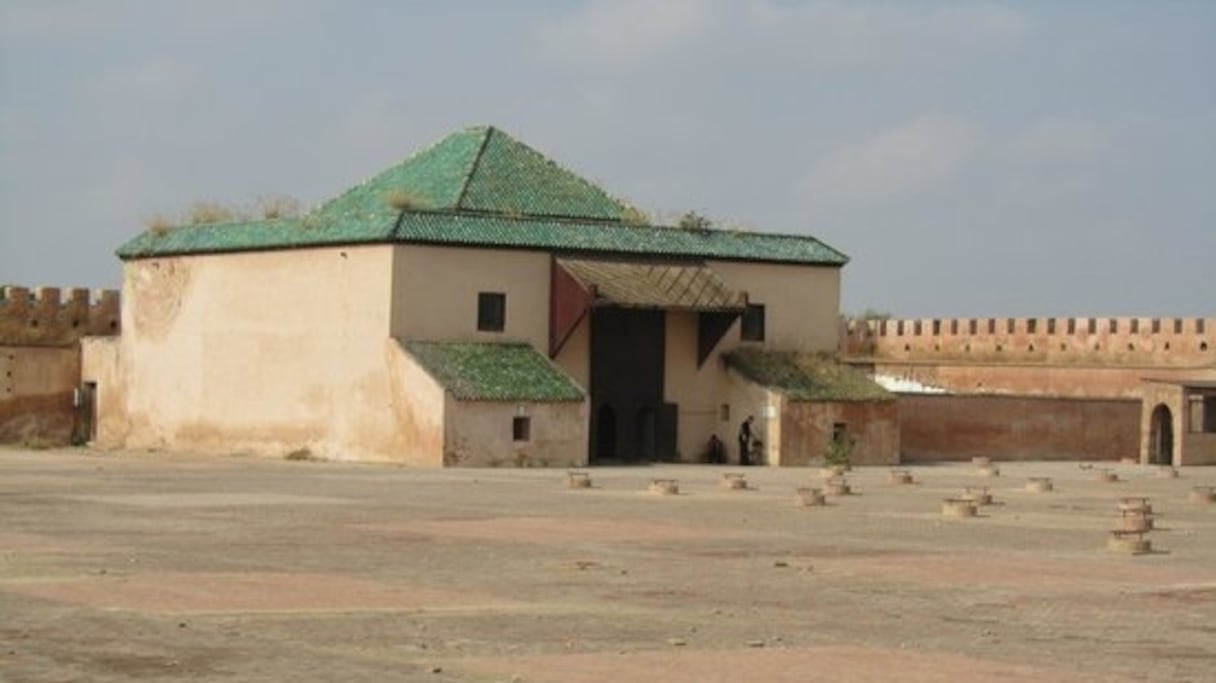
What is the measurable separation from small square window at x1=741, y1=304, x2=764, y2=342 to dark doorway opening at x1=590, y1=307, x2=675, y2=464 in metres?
2.39

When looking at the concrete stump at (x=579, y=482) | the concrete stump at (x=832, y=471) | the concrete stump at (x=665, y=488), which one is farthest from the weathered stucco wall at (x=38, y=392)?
the concrete stump at (x=665, y=488)

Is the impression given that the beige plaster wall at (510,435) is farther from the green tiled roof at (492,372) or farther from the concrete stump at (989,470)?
the concrete stump at (989,470)

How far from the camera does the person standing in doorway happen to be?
144ft

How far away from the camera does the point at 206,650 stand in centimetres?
1140

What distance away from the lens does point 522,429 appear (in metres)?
40.2

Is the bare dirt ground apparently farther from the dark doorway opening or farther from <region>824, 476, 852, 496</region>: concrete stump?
the dark doorway opening

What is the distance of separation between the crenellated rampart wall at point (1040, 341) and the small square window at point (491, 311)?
68.1 feet

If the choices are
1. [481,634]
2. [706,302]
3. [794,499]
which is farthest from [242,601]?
[706,302]

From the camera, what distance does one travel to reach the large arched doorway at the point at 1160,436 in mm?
49031

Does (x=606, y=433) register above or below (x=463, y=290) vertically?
below

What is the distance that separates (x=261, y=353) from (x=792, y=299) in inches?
444

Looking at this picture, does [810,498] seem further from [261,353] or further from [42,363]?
[42,363]

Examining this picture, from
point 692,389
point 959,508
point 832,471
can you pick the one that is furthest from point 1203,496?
point 692,389

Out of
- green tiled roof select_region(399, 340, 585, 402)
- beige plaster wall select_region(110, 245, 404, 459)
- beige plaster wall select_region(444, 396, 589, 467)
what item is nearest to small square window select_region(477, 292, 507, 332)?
green tiled roof select_region(399, 340, 585, 402)
